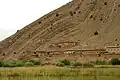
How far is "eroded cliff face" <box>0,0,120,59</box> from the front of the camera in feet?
284

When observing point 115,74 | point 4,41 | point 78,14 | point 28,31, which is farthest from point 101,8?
point 115,74

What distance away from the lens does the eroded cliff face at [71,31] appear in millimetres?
86594

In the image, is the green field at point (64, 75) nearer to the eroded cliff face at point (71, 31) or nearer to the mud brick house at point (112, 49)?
the mud brick house at point (112, 49)

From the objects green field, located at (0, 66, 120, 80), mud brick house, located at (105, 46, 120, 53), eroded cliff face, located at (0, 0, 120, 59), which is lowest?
green field, located at (0, 66, 120, 80)

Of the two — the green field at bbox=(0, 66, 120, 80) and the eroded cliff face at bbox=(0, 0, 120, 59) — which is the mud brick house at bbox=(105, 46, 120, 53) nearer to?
the eroded cliff face at bbox=(0, 0, 120, 59)

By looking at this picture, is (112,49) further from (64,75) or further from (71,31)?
(64,75)

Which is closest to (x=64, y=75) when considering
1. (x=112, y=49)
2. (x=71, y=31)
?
(x=112, y=49)

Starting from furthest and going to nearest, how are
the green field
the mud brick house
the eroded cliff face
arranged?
the eroded cliff face < the mud brick house < the green field

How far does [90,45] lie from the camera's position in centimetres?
8325

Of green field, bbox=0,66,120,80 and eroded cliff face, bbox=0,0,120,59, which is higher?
eroded cliff face, bbox=0,0,120,59

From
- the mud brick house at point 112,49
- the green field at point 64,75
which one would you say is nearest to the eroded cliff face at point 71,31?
the mud brick house at point 112,49

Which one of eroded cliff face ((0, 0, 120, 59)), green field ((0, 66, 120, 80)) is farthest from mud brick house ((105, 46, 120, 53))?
green field ((0, 66, 120, 80))

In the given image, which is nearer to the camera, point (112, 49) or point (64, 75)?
point (64, 75)

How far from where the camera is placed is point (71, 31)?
94938 millimetres
